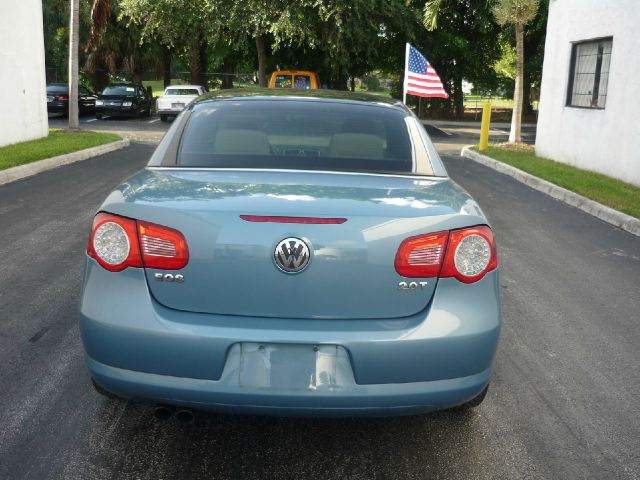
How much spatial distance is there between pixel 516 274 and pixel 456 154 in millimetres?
12918

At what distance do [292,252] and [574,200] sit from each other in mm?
8843

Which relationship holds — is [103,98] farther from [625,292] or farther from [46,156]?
[625,292]

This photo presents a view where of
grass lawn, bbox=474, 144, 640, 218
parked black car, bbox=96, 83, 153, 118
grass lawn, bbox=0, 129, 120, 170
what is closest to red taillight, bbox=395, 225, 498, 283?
grass lawn, bbox=474, 144, 640, 218

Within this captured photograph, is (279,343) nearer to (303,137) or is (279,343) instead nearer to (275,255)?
(275,255)

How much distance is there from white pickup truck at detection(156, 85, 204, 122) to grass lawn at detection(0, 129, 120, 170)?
27.5ft

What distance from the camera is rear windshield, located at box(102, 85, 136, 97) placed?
29500 mm

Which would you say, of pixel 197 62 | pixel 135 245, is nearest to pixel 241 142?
pixel 135 245

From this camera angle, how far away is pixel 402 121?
12.9 ft

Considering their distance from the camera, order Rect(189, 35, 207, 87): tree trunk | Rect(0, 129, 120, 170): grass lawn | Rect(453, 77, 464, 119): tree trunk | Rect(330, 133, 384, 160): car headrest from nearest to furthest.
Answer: Rect(330, 133, 384, 160): car headrest < Rect(0, 129, 120, 170): grass lawn < Rect(189, 35, 207, 87): tree trunk < Rect(453, 77, 464, 119): tree trunk

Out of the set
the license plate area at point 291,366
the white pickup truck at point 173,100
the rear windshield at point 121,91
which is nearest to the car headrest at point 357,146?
the license plate area at point 291,366

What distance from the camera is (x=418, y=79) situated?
731 inches

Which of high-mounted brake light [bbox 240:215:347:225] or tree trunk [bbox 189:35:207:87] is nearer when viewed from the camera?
Answer: high-mounted brake light [bbox 240:215:347:225]

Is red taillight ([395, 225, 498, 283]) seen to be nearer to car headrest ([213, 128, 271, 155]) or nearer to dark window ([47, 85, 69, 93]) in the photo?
car headrest ([213, 128, 271, 155])

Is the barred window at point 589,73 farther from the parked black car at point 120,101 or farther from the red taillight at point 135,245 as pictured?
the parked black car at point 120,101
